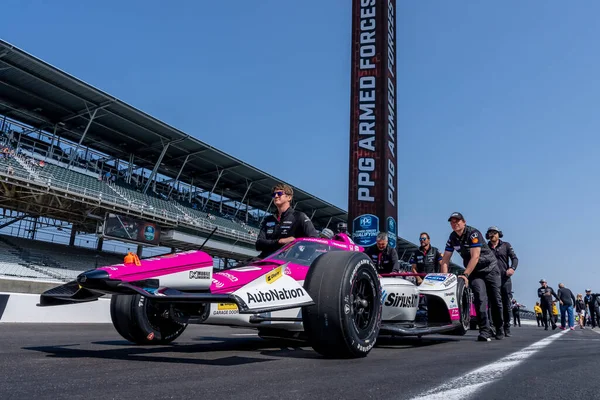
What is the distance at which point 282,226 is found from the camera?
5.07 m

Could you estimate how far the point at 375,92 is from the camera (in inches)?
832

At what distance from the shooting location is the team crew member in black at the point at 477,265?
661 cm

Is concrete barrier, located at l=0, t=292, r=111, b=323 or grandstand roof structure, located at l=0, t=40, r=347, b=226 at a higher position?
grandstand roof structure, located at l=0, t=40, r=347, b=226

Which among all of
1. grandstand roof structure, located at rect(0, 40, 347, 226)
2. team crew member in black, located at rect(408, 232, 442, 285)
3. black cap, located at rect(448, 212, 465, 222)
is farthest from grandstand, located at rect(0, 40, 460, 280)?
black cap, located at rect(448, 212, 465, 222)

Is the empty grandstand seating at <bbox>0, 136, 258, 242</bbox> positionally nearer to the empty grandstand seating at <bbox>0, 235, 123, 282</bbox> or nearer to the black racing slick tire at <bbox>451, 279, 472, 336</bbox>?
the empty grandstand seating at <bbox>0, 235, 123, 282</bbox>

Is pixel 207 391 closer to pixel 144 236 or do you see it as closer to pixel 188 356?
pixel 188 356

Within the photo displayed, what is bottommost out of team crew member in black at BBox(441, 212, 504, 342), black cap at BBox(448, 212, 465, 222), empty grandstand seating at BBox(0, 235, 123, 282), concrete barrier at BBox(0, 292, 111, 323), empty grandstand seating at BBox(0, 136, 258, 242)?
concrete barrier at BBox(0, 292, 111, 323)

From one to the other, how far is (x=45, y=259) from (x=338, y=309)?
24.9 m

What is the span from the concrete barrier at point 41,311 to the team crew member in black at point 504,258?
27.3 feet

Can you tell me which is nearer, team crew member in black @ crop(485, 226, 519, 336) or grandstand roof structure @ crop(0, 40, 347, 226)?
team crew member in black @ crop(485, 226, 519, 336)

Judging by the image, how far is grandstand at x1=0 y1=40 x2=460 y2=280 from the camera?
73.0 feet

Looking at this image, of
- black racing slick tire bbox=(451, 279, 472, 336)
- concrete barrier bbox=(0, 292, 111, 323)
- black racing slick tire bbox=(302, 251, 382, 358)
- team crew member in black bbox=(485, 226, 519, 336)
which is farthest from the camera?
concrete barrier bbox=(0, 292, 111, 323)

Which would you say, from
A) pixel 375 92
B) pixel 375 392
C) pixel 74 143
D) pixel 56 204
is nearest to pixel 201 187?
pixel 74 143

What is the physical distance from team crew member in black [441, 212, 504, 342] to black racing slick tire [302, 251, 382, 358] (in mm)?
3123
